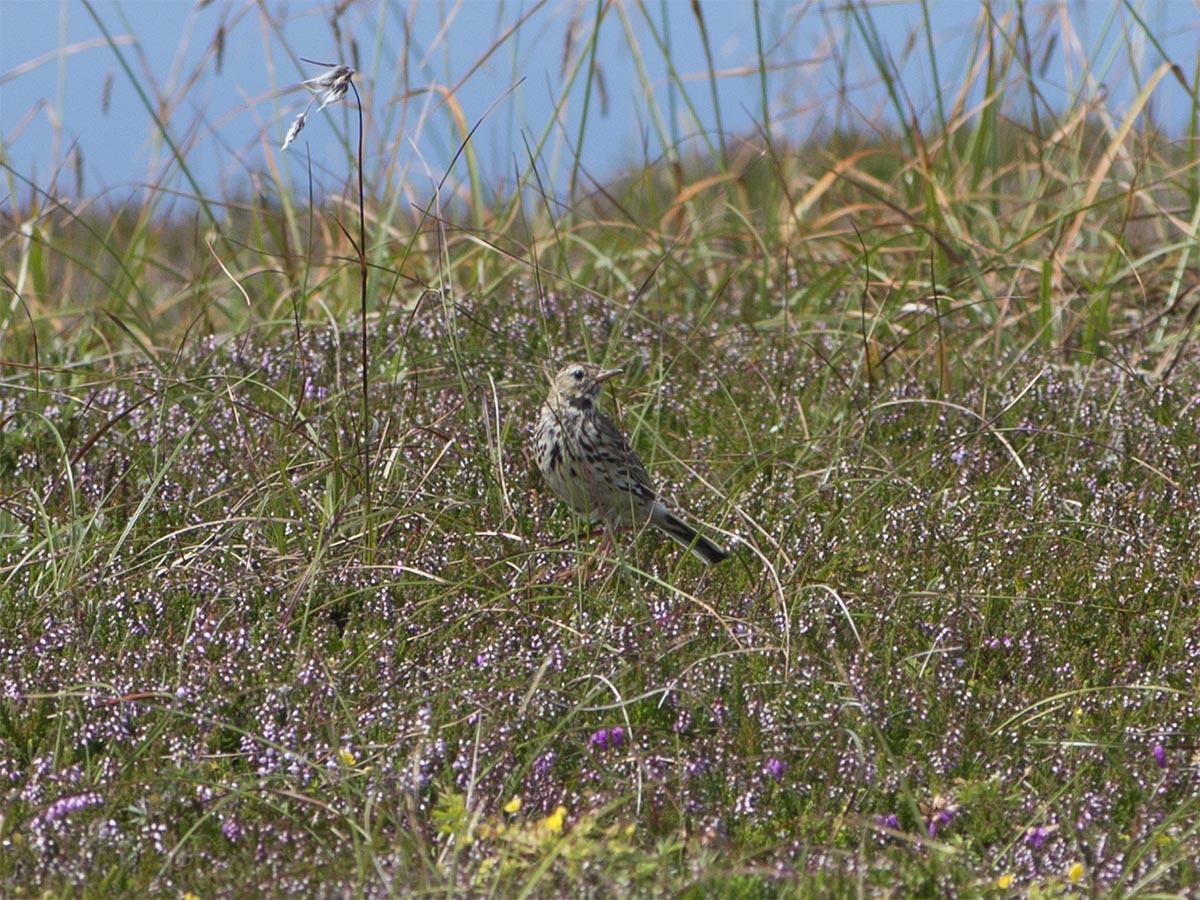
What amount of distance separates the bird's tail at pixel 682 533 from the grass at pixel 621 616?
0.09m

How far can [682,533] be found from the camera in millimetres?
5484

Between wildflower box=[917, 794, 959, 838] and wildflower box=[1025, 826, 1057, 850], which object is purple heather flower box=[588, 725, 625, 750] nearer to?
wildflower box=[917, 794, 959, 838]

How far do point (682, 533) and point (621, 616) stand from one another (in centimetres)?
102

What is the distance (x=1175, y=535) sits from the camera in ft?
17.2

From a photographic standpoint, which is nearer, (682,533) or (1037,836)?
(1037,836)

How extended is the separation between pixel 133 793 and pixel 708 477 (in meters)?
2.73

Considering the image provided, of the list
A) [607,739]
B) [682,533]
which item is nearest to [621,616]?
[607,739]

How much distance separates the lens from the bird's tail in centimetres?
517

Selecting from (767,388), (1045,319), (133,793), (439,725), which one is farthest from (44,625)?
(1045,319)

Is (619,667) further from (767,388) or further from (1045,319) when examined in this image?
(1045,319)

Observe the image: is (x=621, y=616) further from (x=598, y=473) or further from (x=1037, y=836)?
(x=1037, y=836)

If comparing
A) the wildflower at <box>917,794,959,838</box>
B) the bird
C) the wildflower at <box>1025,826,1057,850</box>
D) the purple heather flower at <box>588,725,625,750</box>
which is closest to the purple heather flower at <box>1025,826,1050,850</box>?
the wildflower at <box>1025,826,1057,850</box>

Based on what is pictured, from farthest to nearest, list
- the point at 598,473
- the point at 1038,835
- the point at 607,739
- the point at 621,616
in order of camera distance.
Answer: the point at 598,473 < the point at 621,616 < the point at 607,739 < the point at 1038,835

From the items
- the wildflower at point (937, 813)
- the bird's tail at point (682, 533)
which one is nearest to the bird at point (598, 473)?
the bird's tail at point (682, 533)
